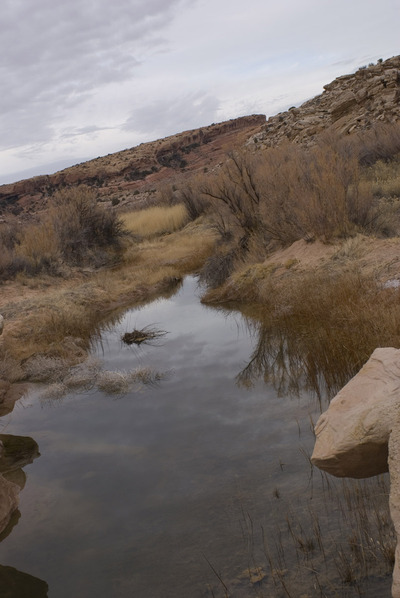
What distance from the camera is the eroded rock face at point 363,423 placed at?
10.9ft

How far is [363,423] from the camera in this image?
3367 millimetres

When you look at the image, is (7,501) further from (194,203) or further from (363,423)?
(194,203)

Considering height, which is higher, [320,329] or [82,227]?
[82,227]

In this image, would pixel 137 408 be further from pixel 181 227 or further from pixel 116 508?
pixel 181 227

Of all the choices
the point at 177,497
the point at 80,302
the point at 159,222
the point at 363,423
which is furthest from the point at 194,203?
the point at 363,423

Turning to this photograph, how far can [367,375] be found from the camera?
12.6 feet

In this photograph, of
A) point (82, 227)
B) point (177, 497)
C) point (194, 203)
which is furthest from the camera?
point (194, 203)

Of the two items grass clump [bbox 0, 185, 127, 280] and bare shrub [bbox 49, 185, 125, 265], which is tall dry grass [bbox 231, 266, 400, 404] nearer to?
grass clump [bbox 0, 185, 127, 280]

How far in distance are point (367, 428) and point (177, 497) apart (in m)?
Result: 2.19

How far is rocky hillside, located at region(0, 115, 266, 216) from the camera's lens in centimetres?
5175

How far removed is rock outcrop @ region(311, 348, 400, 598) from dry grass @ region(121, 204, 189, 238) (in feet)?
64.9

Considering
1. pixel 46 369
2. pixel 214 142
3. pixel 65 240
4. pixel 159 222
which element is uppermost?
pixel 214 142

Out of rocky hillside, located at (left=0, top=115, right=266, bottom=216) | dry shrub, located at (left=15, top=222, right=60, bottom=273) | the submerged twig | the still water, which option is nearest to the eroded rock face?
the still water

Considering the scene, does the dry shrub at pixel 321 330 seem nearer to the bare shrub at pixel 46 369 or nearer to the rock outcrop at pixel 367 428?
the rock outcrop at pixel 367 428
